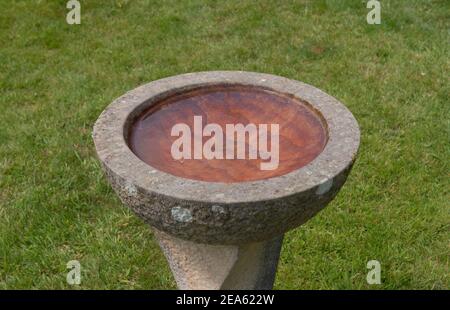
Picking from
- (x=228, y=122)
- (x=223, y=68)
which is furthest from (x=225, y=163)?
(x=223, y=68)

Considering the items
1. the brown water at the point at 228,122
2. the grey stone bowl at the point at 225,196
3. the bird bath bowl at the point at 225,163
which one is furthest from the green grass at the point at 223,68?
the grey stone bowl at the point at 225,196

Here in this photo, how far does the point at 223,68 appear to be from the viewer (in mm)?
4875

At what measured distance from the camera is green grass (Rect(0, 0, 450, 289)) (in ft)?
9.86

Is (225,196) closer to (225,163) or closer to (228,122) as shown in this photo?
(225,163)

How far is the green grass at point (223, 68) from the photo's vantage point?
300 cm

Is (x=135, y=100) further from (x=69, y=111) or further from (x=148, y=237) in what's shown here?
(x=69, y=111)

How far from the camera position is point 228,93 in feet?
7.95

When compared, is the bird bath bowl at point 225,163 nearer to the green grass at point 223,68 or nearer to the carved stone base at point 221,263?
the carved stone base at point 221,263

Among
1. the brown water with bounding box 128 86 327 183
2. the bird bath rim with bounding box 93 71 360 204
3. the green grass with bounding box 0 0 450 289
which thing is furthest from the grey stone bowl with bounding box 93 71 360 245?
the green grass with bounding box 0 0 450 289

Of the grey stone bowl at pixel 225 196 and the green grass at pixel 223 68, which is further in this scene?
the green grass at pixel 223 68

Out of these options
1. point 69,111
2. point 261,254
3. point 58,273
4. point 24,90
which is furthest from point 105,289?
point 24,90

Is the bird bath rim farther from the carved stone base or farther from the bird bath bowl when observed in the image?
the carved stone base

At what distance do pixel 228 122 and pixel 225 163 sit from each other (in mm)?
293

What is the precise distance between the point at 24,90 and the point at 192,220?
3447 mm
